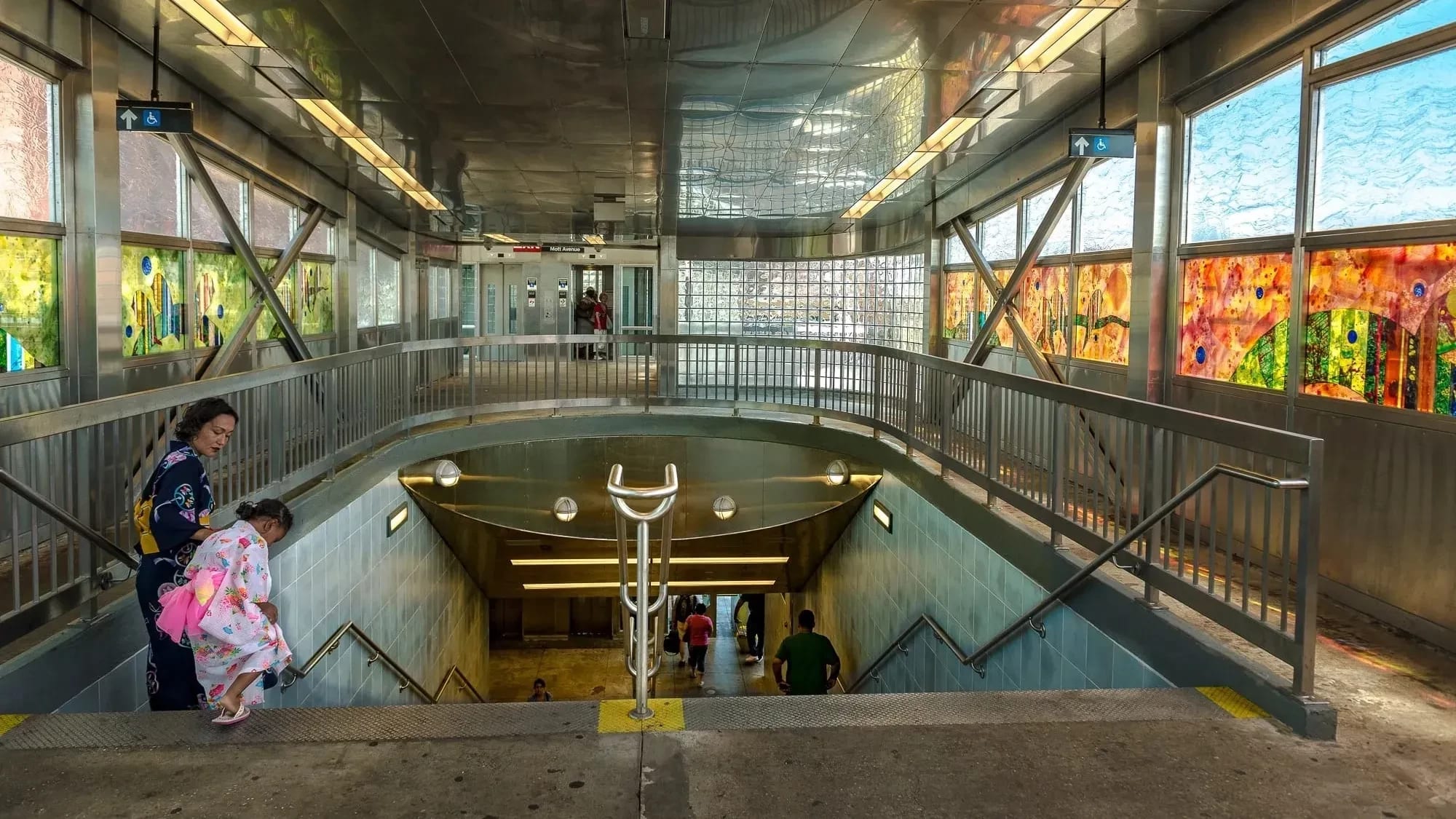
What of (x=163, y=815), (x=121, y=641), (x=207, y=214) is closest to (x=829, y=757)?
(x=163, y=815)

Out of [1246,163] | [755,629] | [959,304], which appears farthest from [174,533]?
[755,629]

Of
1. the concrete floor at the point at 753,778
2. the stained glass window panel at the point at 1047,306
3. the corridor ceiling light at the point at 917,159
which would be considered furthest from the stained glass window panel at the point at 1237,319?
the concrete floor at the point at 753,778

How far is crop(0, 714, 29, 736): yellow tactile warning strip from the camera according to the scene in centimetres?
355

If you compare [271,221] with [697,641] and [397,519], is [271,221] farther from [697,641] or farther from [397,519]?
[697,641]

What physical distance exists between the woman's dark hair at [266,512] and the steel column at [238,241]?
211 inches

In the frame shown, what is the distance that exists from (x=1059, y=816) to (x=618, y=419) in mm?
9736

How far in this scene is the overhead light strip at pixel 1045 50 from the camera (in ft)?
20.8

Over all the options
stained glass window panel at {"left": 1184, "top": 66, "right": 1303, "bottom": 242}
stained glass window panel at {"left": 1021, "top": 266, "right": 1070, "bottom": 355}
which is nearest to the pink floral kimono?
stained glass window panel at {"left": 1184, "top": 66, "right": 1303, "bottom": 242}

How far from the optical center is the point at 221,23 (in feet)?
22.2

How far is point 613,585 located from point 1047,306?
26.9ft

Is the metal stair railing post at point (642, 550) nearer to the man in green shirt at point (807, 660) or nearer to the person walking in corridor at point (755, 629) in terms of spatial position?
the man in green shirt at point (807, 660)

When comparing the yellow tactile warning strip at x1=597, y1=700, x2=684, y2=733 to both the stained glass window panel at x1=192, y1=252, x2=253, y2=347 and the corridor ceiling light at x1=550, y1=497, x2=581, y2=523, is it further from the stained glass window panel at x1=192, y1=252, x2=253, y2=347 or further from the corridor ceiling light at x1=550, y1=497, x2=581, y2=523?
the corridor ceiling light at x1=550, y1=497, x2=581, y2=523

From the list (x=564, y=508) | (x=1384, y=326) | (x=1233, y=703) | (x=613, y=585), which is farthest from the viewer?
(x=613, y=585)

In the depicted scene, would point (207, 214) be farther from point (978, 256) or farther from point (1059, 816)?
point (1059, 816)
